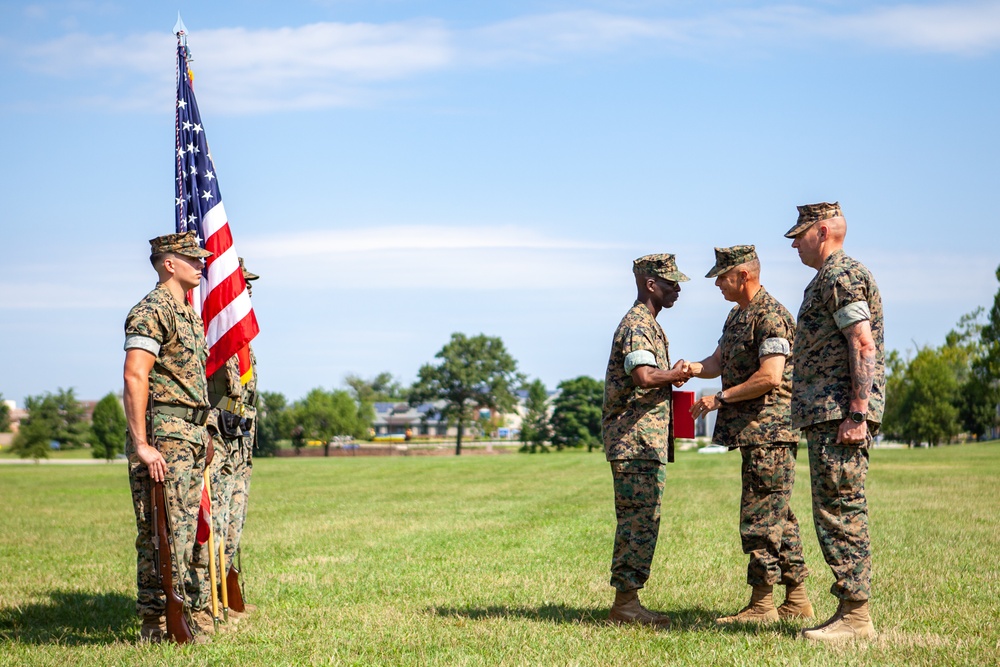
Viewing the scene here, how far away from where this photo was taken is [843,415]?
6.15m

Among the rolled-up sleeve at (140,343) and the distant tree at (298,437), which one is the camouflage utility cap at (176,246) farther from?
the distant tree at (298,437)

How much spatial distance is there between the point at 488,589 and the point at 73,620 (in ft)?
10.7

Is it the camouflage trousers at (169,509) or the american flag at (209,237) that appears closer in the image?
the camouflage trousers at (169,509)

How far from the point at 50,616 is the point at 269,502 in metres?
13.1

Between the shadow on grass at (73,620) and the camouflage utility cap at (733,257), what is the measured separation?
4.79 meters

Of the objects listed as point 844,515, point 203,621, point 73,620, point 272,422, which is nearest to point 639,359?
point 844,515

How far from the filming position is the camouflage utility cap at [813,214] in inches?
258

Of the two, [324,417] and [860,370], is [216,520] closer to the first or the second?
[860,370]

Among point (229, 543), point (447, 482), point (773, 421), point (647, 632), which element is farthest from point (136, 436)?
point (447, 482)

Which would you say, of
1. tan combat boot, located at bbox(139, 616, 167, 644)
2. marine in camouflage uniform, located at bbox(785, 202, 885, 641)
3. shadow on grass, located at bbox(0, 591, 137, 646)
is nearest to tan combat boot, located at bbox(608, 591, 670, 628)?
marine in camouflage uniform, located at bbox(785, 202, 885, 641)

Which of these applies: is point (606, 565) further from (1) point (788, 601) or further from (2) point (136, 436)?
(2) point (136, 436)

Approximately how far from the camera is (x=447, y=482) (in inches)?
1134

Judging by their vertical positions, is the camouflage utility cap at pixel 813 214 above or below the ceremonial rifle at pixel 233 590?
above

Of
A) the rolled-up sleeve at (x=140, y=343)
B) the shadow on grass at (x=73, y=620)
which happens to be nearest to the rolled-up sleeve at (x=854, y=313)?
the rolled-up sleeve at (x=140, y=343)
